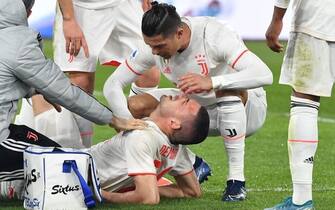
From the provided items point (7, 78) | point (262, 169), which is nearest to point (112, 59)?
point (262, 169)

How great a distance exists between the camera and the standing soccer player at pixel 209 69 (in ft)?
22.4

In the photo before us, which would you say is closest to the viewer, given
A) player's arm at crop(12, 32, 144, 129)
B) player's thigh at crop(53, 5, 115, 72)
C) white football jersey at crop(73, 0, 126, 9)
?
player's arm at crop(12, 32, 144, 129)

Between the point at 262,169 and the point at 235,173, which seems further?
the point at 262,169

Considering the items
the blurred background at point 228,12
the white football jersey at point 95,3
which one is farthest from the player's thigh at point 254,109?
the blurred background at point 228,12

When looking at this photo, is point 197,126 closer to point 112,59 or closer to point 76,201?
point 76,201

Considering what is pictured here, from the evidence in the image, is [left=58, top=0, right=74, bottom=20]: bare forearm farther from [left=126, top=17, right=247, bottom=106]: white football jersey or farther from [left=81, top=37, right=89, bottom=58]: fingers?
[left=126, top=17, right=247, bottom=106]: white football jersey

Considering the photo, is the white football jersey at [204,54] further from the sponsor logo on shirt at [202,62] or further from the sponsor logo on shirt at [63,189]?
the sponsor logo on shirt at [63,189]

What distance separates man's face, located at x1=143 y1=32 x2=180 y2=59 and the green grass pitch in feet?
3.16

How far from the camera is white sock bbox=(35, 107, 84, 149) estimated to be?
778 cm

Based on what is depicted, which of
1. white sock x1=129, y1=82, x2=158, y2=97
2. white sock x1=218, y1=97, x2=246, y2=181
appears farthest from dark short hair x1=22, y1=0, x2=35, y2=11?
white sock x1=129, y1=82, x2=158, y2=97

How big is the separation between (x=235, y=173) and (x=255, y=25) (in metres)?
14.8

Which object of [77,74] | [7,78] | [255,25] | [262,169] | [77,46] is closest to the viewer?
[7,78]

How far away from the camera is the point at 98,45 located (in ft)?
26.6

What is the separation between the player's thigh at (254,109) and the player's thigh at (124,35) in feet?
3.53
